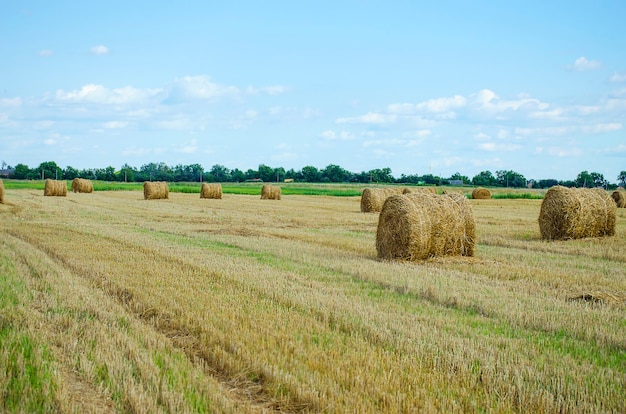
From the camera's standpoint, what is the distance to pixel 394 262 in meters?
13.3

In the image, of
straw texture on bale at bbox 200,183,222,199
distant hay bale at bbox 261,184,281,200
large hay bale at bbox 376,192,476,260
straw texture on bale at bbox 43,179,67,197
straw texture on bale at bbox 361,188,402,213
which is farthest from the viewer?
distant hay bale at bbox 261,184,281,200

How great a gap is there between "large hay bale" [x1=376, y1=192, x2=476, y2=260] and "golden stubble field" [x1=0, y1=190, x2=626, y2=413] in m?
0.50

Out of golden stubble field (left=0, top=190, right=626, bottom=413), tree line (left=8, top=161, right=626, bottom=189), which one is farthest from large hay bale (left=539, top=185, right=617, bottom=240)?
tree line (left=8, top=161, right=626, bottom=189)

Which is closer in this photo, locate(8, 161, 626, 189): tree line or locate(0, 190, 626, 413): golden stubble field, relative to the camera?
locate(0, 190, 626, 413): golden stubble field

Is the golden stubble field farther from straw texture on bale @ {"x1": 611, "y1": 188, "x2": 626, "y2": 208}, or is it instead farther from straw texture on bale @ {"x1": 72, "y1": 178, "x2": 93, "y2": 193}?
straw texture on bale @ {"x1": 72, "y1": 178, "x2": 93, "y2": 193}

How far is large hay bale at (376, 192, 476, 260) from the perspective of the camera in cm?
1362

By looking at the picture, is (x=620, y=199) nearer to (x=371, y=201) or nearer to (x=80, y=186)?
(x=371, y=201)

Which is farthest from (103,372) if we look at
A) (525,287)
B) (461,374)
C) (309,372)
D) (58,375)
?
(525,287)

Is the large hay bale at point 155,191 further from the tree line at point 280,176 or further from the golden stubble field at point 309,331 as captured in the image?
the tree line at point 280,176

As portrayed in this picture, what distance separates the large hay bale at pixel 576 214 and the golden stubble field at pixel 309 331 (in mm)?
4349

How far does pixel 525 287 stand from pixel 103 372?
6.95 metres

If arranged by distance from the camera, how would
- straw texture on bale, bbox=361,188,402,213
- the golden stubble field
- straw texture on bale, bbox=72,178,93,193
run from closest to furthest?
the golden stubble field
straw texture on bale, bbox=361,188,402,213
straw texture on bale, bbox=72,178,93,193

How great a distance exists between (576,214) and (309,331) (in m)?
13.5

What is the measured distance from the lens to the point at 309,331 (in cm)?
697
